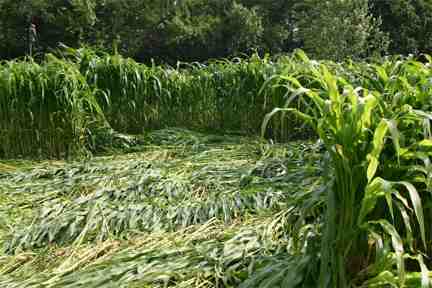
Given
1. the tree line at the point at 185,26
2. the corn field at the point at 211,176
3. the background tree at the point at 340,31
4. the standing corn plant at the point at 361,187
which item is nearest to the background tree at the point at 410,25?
the tree line at the point at 185,26

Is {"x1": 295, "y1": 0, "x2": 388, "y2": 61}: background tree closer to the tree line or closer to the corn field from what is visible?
the tree line

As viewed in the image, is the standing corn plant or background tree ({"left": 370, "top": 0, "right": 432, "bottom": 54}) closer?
the standing corn plant

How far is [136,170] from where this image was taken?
2807 millimetres

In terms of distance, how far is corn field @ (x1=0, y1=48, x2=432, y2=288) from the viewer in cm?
118

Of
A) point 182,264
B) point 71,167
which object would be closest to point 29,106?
point 71,167

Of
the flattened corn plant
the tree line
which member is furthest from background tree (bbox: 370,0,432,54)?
the flattened corn plant

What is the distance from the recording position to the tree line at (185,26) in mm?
13773

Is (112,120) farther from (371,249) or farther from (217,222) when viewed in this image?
(371,249)

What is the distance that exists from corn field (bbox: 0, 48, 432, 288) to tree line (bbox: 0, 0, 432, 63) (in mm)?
8436

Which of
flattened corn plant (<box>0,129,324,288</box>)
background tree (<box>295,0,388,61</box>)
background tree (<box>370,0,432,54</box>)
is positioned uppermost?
background tree (<box>370,0,432,54</box>)

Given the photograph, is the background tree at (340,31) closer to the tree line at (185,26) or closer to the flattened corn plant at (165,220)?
the tree line at (185,26)

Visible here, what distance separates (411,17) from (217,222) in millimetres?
15797

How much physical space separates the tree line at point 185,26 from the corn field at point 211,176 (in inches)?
332

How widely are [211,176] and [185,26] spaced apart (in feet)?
43.1
